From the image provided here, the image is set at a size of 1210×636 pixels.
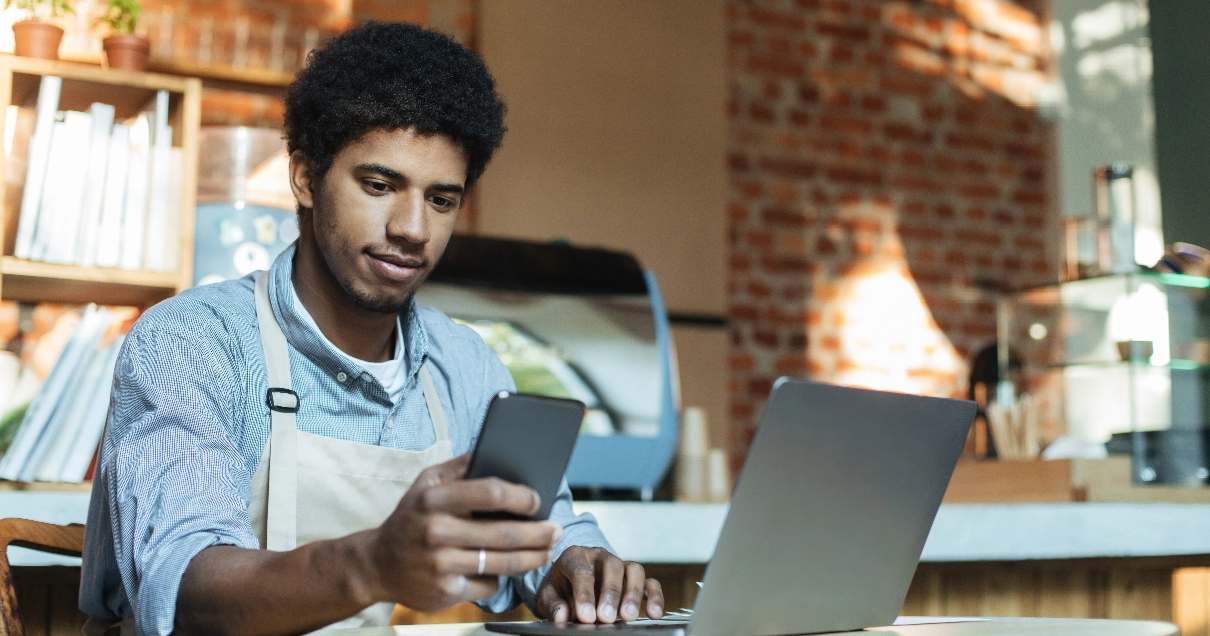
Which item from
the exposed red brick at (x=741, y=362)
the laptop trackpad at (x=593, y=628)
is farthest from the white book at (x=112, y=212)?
the exposed red brick at (x=741, y=362)

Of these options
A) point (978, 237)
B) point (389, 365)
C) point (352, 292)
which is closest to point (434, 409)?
point (389, 365)

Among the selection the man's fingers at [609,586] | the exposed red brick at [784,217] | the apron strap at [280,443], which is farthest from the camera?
the exposed red brick at [784,217]

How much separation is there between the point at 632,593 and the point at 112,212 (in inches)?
53.3

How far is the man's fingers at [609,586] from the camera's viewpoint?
3.32ft

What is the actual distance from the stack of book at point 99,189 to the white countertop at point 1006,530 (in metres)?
0.94

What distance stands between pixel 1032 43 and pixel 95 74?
3.47 meters

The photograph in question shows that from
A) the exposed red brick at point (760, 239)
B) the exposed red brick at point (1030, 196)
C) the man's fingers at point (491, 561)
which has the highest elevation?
the exposed red brick at point (1030, 196)

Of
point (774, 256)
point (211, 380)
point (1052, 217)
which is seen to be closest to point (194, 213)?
point (211, 380)

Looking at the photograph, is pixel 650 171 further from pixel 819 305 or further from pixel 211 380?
pixel 211 380

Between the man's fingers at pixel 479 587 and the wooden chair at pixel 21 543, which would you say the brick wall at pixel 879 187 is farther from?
the man's fingers at pixel 479 587

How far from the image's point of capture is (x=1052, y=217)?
4.30m

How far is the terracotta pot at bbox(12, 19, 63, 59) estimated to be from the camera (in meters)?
2.04

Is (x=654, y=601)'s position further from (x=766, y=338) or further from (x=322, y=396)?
(x=766, y=338)

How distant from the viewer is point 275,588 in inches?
31.7
